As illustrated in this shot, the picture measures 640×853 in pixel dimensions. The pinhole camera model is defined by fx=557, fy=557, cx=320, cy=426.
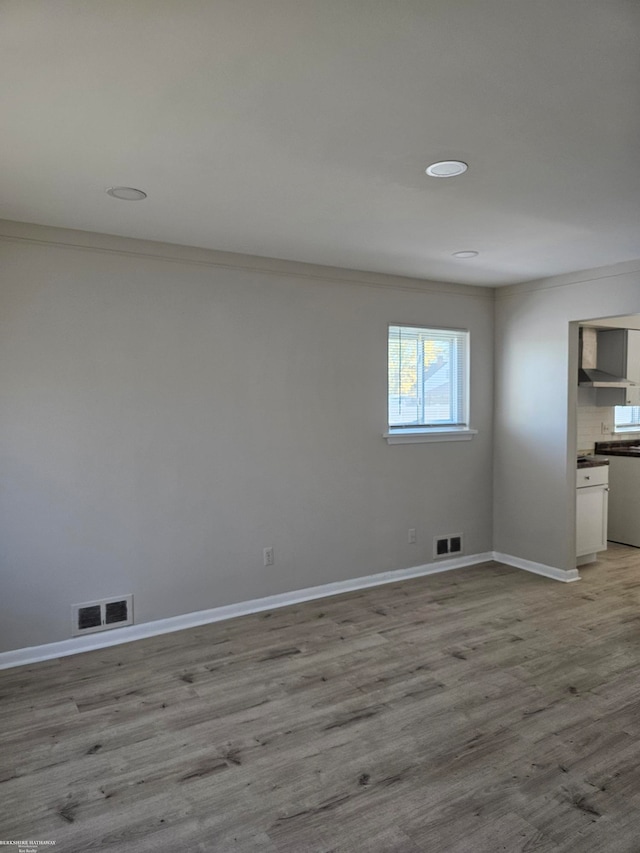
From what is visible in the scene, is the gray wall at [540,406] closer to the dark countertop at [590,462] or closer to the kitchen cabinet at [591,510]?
the kitchen cabinet at [591,510]

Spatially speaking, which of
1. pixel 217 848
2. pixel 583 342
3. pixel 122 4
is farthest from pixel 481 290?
pixel 217 848

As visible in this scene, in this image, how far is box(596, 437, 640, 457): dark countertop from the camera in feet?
19.2

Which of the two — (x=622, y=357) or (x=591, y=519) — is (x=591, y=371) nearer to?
(x=622, y=357)

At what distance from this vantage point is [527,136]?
2.10m

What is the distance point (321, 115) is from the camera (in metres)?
1.95

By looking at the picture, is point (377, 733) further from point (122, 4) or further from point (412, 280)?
point (412, 280)

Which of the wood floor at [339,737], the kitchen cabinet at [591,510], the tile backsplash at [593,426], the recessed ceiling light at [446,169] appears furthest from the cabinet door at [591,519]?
the recessed ceiling light at [446,169]

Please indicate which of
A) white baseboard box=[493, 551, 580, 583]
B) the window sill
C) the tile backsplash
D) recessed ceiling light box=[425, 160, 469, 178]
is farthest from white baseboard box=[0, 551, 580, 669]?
recessed ceiling light box=[425, 160, 469, 178]

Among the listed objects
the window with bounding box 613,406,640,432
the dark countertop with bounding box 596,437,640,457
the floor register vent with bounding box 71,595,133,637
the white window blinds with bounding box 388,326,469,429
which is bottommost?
the floor register vent with bounding box 71,595,133,637

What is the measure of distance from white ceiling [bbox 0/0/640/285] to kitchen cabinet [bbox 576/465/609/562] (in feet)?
7.93

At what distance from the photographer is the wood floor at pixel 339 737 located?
203 centimetres

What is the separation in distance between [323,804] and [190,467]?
7.24 feet

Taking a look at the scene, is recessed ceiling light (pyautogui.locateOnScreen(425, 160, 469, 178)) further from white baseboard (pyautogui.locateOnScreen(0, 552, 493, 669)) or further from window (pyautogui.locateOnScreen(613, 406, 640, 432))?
window (pyautogui.locateOnScreen(613, 406, 640, 432))

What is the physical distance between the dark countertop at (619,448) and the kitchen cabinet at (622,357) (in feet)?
1.61
